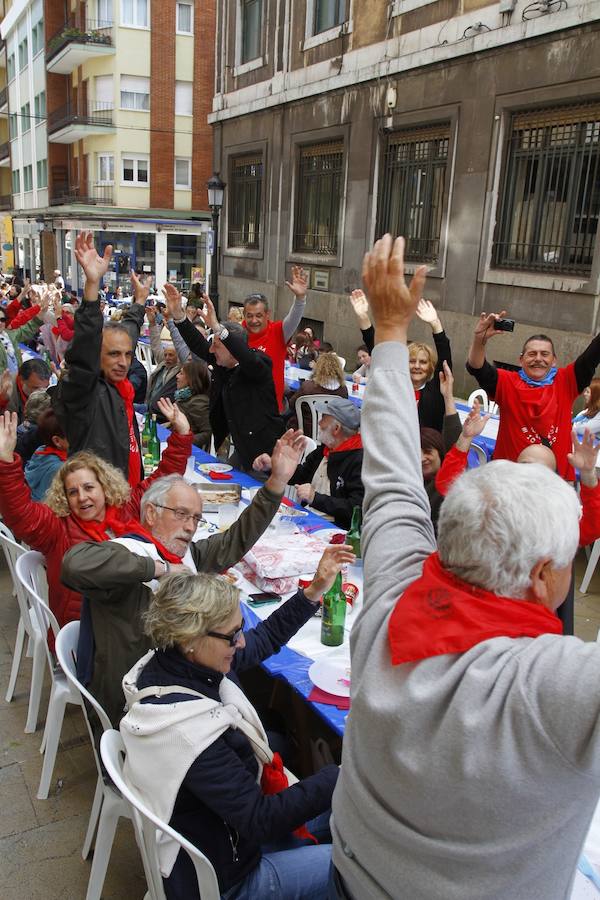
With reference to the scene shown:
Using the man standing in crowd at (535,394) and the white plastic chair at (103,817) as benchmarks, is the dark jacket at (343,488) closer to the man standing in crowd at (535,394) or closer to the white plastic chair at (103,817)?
the man standing in crowd at (535,394)

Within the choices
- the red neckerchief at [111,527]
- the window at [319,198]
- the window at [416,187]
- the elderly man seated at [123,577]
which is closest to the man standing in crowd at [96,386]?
the red neckerchief at [111,527]

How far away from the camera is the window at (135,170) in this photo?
1109 inches

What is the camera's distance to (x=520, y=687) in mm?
1004

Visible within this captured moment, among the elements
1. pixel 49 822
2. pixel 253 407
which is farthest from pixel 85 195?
pixel 49 822

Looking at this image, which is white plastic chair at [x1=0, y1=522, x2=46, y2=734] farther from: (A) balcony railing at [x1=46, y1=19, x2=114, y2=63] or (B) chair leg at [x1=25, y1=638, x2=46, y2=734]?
(A) balcony railing at [x1=46, y1=19, x2=114, y2=63]

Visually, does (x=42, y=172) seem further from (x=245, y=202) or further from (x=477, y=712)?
(x=477, y=712)

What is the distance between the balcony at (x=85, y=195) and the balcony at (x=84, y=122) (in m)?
2.05

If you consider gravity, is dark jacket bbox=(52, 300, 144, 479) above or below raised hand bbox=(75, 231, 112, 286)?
below

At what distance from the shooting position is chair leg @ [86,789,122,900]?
2.41m

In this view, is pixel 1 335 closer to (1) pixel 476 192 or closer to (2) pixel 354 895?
(2) pixel 354 895

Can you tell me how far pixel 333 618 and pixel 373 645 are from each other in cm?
158

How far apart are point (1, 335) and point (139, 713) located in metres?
5.89

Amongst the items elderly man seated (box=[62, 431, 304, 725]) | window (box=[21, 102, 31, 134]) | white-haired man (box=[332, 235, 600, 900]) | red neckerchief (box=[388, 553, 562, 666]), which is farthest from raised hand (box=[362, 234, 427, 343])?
window (box=[21, 102, 31, 134])

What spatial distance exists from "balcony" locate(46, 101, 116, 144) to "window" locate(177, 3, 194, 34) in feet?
13.3
